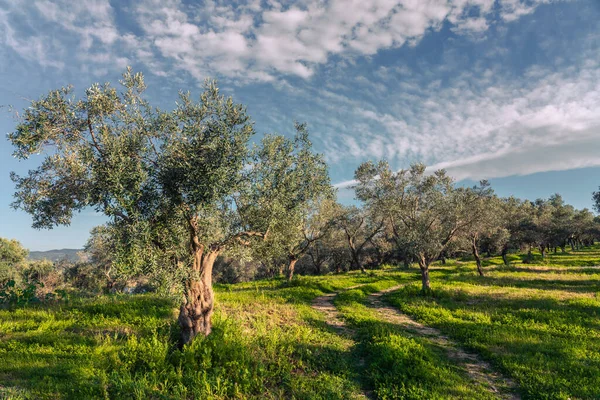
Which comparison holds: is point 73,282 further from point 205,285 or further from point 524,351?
point 524,351

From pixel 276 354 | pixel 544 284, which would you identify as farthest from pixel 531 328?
pixel 544 284

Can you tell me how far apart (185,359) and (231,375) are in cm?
197

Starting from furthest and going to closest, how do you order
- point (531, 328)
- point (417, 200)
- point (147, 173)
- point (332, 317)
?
point (417, 200) < point (332, 317) < point (531, 328) < point (147, 173)

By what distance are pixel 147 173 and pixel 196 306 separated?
21.2 ft

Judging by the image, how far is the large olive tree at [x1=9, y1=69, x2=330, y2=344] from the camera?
36.9ft

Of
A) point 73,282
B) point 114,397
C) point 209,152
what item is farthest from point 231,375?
point 73,282

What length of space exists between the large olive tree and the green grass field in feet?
9.01

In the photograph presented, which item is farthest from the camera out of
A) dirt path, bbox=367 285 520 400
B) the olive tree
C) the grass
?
the olive tree

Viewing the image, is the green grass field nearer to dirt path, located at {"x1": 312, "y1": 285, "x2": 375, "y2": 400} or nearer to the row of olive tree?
dirt path, located at {"x1": 312, "y1": 285, "x2": 375, "y2": 400}

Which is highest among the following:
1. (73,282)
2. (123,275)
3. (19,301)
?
(123,275)

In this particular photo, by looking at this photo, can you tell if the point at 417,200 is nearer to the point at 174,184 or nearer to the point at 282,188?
the point at 282,188

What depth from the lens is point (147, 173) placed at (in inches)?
463

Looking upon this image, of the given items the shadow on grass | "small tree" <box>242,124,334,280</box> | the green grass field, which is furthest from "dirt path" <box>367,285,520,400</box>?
the shadow on grass

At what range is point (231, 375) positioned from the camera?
1080cm
